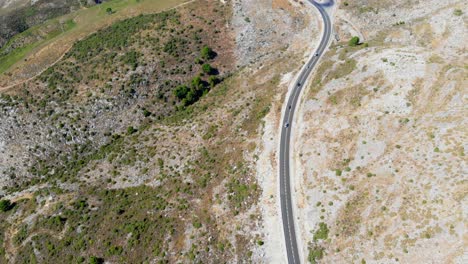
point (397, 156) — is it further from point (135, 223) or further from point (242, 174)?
point (135, 223)

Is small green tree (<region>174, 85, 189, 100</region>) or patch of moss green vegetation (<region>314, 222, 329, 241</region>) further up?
small green tree (<region>174, 85, 189, 100</region>)

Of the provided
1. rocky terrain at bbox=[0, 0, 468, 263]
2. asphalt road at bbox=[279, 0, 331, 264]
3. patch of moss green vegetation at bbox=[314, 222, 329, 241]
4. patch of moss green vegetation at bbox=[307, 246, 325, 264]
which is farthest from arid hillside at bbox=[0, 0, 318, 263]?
patch of moss green vegetation at bbox=[314, 222, 329, 241]

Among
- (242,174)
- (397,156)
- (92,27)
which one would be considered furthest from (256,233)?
(92,27)

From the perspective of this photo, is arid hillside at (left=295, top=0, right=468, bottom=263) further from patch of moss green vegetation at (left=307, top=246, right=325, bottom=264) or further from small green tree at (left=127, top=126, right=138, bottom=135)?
small green tree at (left=127, top=126, right=138, bottom=135)

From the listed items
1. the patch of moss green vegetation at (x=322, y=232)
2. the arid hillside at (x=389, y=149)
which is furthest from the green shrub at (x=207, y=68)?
the patch of moss green vegetation at (x=322, y=232)

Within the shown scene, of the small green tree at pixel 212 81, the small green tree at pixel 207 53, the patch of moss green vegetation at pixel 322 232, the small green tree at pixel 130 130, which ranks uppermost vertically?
the small green tree at pixel 207 53

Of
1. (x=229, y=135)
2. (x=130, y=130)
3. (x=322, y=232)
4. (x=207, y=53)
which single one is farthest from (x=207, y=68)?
(x=322, y=232)

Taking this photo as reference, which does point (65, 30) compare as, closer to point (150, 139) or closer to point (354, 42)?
point (150, 139)

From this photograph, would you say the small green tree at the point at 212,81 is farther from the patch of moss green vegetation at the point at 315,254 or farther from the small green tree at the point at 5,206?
the small green tree at the point at 5,206
